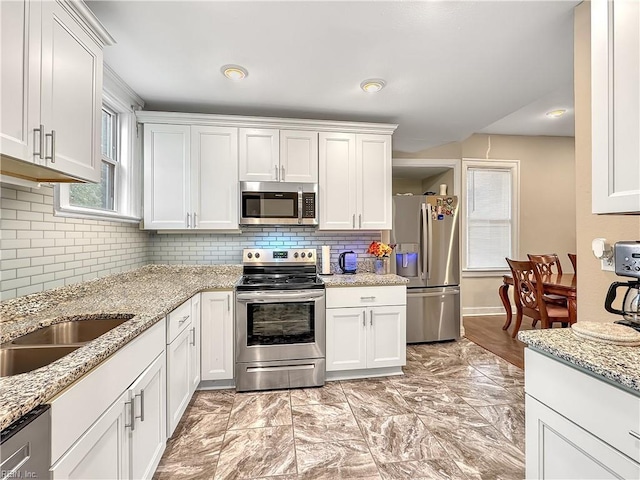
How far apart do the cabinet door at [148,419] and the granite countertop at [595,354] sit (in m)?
1.63

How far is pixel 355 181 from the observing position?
10.1 ft

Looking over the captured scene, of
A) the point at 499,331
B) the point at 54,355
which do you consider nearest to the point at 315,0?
the point at 54,355

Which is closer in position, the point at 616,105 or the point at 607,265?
the point at 616,105

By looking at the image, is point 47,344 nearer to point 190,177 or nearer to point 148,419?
point 148,419

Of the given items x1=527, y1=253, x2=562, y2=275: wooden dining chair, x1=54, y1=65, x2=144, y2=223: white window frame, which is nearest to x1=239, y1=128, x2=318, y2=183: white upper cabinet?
x1=54, y1=65, x2=144, y2=223: white window frame

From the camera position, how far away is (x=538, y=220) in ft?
15.3

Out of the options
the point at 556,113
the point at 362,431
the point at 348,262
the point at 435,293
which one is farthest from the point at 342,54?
the point at 556,113

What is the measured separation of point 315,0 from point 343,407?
266cm

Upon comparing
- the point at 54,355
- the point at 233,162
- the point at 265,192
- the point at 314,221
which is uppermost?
the point at 233,162

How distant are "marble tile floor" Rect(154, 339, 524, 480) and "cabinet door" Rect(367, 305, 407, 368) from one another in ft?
0.59

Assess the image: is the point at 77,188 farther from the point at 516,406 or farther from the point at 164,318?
the point at 516,406

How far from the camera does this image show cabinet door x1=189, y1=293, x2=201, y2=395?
86.3 inches

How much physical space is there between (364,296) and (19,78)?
2444mm

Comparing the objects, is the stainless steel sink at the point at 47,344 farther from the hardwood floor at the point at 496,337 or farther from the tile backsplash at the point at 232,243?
the hardwood floor at the point at 496,337
